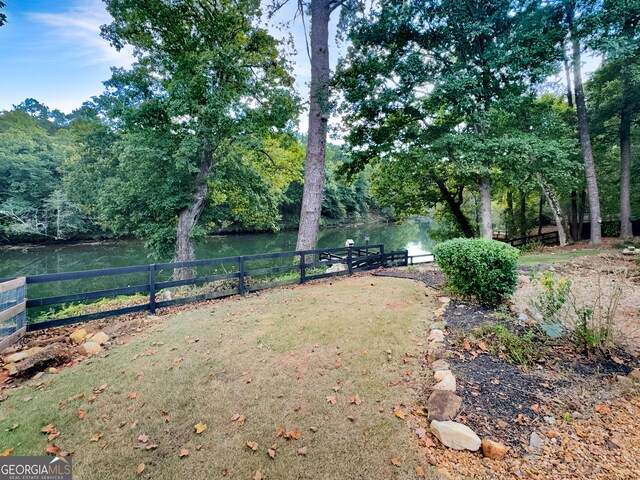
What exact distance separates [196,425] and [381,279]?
19.6ft

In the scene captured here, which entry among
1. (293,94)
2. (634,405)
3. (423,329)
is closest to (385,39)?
(293,94)

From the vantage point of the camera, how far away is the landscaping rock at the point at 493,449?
2.07 m

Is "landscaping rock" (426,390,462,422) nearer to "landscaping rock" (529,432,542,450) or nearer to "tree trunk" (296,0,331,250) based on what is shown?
"landscaping rock" (529,432,542,450)

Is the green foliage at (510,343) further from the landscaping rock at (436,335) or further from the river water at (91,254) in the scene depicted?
the river water at (91,254)

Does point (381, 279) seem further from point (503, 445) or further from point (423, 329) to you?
point (503, 445)

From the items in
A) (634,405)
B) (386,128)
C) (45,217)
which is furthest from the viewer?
(45,217)

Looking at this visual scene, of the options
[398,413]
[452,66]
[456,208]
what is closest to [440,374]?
[398,413]

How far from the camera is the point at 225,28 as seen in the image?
365 inches

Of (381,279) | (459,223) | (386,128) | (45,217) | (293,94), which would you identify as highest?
(293,94)

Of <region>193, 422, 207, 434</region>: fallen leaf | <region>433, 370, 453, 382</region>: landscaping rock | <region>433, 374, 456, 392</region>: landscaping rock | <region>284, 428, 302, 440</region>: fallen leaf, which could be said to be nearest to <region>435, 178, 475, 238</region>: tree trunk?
<region>433, 370, 453, 382</region>: landscaping rock

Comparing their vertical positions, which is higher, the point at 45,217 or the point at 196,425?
the point at 45,217

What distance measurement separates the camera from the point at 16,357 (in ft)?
12.3

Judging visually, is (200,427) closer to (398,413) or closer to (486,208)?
(398,413)

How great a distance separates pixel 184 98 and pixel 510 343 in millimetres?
10304
